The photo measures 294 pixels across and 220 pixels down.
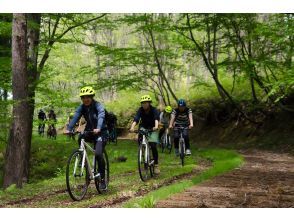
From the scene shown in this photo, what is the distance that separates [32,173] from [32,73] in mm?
6456

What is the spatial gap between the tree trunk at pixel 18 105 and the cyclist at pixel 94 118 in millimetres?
3924

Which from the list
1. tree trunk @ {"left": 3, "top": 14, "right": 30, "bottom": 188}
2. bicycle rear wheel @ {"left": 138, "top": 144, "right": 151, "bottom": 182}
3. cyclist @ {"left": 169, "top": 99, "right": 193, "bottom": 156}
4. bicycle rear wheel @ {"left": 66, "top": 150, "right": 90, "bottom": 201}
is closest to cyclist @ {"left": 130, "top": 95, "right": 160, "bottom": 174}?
bicycle rear wheel @ {"left": 138, "top": 144, "right": 151, "bottom": 182}

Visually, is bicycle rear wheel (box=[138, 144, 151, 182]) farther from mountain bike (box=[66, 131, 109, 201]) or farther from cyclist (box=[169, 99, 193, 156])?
cyclist (box=[169, 99, 193, 156])

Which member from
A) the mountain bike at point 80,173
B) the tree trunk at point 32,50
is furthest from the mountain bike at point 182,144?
the mountain bike at point 80,173

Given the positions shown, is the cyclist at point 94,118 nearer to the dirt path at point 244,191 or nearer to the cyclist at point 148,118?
the dirt path at point 244,191

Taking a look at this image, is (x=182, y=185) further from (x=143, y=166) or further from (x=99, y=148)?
(x=143, y=166)

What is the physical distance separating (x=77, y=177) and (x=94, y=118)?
50.7 inches

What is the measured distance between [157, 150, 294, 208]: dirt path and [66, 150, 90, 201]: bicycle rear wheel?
6.67 feet

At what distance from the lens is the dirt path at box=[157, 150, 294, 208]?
725 centimetres

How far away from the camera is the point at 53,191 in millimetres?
10164

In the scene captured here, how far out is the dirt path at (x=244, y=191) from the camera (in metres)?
7.25

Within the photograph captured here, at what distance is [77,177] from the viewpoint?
28.5ft
